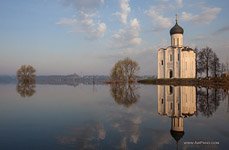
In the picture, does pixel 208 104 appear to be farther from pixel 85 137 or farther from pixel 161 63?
pixel 161 63

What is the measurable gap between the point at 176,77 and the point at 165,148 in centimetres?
5299

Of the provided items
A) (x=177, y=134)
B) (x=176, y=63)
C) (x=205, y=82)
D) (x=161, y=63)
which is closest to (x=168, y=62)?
(x=161, y=63)

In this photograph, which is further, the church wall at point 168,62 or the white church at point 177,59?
the church wall at point 168,62

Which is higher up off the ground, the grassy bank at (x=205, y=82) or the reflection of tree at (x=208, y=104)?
the grassy bank at (x=205, y=82)

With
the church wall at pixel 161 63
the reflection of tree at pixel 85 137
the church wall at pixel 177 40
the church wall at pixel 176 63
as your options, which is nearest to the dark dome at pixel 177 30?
the church wall at pixel 177 40

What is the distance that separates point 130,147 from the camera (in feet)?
27.9

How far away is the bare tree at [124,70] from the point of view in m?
75.1

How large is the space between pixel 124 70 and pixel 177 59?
19.2 metres

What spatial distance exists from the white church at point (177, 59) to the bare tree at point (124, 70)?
1362 centimetres

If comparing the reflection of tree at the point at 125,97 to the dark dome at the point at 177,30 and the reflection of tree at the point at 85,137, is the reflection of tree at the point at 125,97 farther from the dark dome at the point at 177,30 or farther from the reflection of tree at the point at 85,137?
the dark dome at the point at 177,30

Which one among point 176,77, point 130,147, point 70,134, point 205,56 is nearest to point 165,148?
point 130,147

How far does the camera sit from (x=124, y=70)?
76.1 meters

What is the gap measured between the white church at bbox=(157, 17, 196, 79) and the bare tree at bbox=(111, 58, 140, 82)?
13.6 metres

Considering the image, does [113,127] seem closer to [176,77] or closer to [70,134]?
[70,134]
